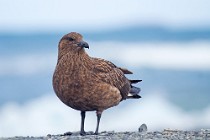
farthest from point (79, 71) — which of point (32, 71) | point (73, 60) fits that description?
point (32, 71)

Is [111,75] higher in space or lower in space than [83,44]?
lower

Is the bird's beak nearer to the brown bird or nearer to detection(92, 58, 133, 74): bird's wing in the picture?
the brown bird

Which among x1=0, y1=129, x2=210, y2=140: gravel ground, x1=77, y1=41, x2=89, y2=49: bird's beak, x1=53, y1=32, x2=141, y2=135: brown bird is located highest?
x1=77, y1=41, x2=89, y2=49: bird's beak

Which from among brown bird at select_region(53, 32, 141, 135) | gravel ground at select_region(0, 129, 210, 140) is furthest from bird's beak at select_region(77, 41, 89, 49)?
gravel ground at select_region(0, 129, 210, 140)

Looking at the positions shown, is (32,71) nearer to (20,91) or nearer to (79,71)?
(20,91)

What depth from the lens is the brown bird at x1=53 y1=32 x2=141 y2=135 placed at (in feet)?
43.4

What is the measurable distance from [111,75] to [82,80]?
0.83 metres

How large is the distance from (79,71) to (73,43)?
0.46m

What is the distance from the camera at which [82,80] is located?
43.7 ft

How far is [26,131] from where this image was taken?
26.4 meters

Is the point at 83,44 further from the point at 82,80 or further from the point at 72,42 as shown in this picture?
the point at 82,80

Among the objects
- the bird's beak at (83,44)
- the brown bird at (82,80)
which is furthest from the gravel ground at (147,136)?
the bird's beak at (83,44)

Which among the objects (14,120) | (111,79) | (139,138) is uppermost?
(14,120)

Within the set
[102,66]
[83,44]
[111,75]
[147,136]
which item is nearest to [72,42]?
[83,44]
